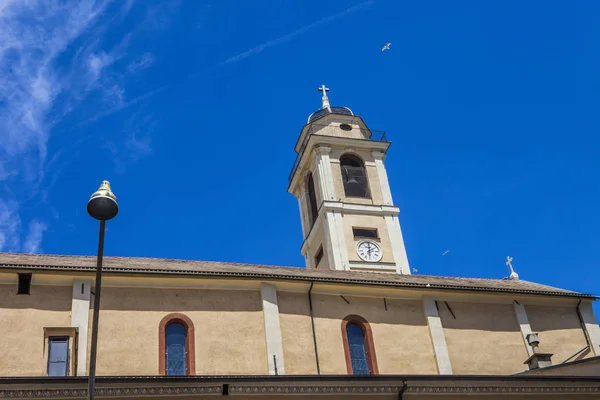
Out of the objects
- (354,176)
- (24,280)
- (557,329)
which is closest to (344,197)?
(354,176)

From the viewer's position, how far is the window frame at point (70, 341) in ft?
62.6

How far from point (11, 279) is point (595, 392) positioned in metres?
17.6

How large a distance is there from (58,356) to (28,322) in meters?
1.26

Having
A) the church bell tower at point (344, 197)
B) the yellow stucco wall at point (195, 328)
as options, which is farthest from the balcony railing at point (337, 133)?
the yellow stucco wall at point (195, 328)

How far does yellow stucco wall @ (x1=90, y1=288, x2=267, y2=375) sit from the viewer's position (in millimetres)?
19812

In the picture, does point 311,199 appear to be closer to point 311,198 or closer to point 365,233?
point 311,198

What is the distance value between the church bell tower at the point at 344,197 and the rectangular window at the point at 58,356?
1709 centimetres

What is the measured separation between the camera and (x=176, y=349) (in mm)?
20719

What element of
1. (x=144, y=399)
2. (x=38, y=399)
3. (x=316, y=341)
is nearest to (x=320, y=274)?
(x=316, y=341)

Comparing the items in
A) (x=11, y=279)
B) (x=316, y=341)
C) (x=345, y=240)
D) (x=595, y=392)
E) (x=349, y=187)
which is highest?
(x=349, y=187)

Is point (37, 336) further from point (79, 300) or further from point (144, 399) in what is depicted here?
point (144, 399)

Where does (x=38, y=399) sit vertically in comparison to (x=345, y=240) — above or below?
below

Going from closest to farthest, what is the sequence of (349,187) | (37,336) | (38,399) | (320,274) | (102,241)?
(102,241), (38,399), (37,336), (320,274), (349,187)

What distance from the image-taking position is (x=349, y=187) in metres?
38.6
